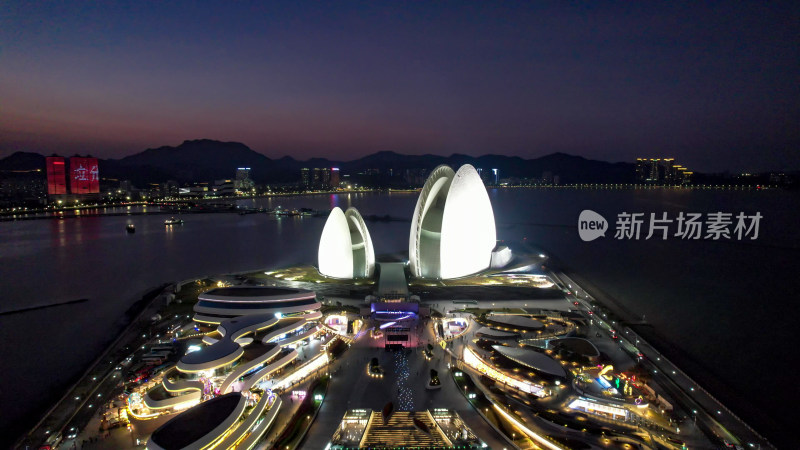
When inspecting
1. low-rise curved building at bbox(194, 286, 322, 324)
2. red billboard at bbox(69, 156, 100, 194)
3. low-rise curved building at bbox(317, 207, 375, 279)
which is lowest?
low-rise curved building at bbox(194, 286, 322, 324)

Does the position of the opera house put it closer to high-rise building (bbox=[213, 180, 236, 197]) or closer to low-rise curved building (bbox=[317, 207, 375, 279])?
low-rise curved building (bbox=[317, 207, 375, 279])

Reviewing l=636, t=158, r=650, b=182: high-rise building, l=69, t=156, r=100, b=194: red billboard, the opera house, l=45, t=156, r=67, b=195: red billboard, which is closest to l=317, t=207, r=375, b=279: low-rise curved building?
the opera house

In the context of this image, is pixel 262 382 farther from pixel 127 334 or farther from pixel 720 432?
pixel 720 432

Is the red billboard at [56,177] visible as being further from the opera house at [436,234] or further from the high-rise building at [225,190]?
the opera house at [436,234]

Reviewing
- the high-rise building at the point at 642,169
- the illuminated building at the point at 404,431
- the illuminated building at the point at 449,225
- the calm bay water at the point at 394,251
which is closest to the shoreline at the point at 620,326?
the calm bay water at the point at 394,251

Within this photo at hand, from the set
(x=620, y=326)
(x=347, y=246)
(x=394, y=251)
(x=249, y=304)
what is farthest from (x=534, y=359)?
(x=394, y=251)

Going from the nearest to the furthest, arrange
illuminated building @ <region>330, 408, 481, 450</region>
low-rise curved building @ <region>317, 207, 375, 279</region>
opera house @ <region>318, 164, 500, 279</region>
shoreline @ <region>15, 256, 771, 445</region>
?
illuminated building @ <region>330, 408, 481, 450</region> → shoreline @ <region>15, 256, 771, 445</region> → opera house @ <region>318, 164, 500, 279</region> → low-rise curved building @ <region>317, 207, 375, 279</region>

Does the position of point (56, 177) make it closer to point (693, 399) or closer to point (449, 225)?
point (449, 225)
